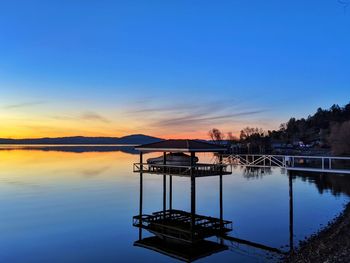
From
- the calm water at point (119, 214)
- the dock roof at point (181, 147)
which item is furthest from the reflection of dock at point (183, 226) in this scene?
the calm water at point (119, 214)

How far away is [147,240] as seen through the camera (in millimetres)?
21656

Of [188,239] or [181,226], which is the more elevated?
[181,226]

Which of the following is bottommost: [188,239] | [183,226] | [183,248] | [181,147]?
[183,248]

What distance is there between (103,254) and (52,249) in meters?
3.26

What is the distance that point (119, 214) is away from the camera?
2945cm

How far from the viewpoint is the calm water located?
19.7m

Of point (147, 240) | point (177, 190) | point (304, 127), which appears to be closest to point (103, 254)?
point (147, 240)

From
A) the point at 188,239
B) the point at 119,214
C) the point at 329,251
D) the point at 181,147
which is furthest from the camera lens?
the point at 119,214

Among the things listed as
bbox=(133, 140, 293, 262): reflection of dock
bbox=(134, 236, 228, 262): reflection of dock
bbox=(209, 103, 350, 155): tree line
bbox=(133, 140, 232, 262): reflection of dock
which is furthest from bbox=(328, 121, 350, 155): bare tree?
bbox=(134, 236, 228, 262): reflection of dock

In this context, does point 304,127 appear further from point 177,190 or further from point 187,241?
point 187,241

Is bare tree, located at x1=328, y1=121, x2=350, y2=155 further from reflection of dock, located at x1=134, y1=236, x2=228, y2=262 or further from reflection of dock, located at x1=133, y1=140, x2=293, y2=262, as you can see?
reflection of dock, located at x1=134, y1=236, x2=228, y2=262

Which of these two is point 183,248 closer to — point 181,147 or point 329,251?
point 181,147

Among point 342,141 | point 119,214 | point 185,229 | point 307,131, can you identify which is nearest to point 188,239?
point 185,229

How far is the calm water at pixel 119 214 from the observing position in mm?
19719
